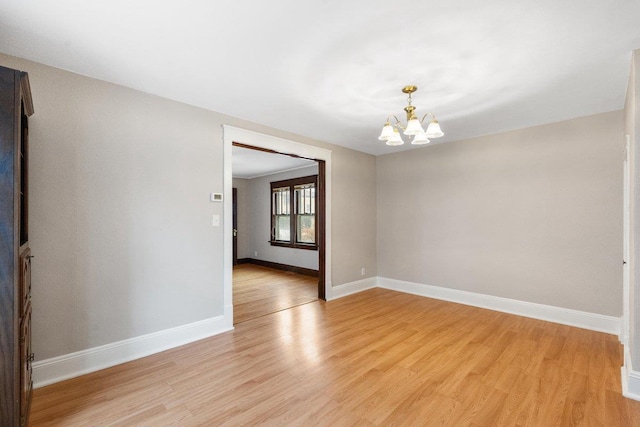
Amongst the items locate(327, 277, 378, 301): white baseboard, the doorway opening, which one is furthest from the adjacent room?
the doorway opening

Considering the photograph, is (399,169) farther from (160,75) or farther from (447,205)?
(160,75)

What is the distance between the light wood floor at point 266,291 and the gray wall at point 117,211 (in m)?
0.88

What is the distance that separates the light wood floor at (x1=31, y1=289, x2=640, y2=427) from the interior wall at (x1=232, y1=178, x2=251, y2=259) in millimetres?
5130

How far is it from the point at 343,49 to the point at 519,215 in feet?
10.9

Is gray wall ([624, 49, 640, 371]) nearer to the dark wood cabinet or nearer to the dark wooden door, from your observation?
the dark wood cabinet

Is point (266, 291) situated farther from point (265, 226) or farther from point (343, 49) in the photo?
point (343, 49)

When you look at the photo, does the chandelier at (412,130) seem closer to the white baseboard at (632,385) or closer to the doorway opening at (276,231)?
the doorway opening at (276,231)

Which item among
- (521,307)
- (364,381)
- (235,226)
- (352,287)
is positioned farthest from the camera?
(235,226)

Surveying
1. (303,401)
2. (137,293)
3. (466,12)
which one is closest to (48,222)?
(137,293)

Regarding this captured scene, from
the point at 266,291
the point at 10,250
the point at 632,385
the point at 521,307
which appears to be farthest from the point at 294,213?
the point at 632,385

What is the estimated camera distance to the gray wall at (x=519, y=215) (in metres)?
3.33

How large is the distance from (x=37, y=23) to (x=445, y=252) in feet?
16.3

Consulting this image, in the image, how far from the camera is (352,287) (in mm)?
4953

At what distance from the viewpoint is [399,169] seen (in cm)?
516
